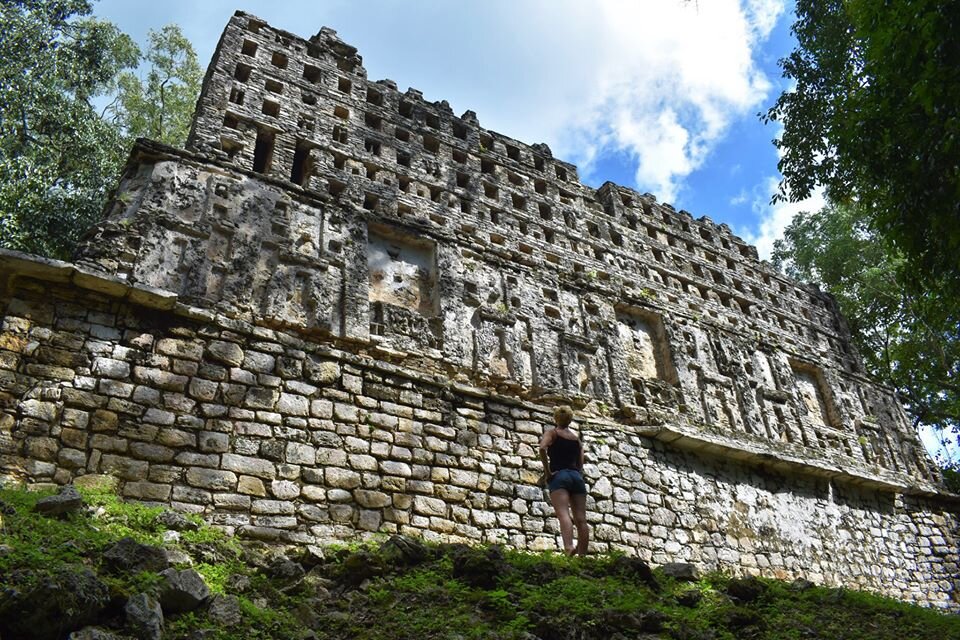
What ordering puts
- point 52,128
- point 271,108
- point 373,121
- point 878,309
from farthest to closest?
point 878,309
point 52,128
point 373,121
point 271,108

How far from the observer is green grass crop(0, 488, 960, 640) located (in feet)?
15.0

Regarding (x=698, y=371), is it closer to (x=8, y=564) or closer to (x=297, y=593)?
(x=297, y=593)

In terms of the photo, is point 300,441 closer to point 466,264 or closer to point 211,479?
point 211,479

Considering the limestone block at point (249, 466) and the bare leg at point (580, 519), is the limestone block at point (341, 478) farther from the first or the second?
the bare leg at point (580, 519)

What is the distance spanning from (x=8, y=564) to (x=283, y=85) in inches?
325

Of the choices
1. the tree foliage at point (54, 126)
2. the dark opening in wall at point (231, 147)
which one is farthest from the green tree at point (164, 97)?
the dark opening in wall at point (231, 147)

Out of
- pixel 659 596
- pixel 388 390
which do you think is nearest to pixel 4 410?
pixel 388 390

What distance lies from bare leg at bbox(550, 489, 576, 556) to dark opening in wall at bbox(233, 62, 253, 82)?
24.6 ft

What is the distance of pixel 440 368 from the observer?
9.14 m

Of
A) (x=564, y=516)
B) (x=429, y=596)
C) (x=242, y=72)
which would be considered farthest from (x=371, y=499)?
(x=242, y=72)

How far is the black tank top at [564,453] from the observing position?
7266 mm

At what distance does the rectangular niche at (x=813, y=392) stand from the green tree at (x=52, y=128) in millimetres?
13675

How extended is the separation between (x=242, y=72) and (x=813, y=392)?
1202cm

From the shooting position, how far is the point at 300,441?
24.4 feet
